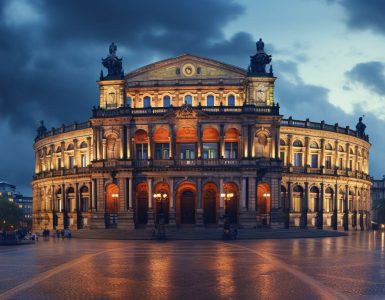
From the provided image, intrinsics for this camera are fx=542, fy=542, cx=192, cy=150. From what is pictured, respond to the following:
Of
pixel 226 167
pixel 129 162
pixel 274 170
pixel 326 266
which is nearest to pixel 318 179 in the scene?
pixel 274 170

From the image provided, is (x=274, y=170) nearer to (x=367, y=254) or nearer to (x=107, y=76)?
(x=107, y=76)

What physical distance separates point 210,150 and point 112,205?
18506mm

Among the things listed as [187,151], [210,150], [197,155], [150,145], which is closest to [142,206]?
[150,145]

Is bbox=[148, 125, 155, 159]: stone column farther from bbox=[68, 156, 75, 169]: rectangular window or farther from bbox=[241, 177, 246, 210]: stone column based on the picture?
bbox=[68, 156, 75, 169]: rectangular window

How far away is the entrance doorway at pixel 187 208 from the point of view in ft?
282

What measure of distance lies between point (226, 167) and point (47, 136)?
44.7m

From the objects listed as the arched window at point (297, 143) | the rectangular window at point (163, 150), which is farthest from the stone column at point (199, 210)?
the arched window at point (297, 143)

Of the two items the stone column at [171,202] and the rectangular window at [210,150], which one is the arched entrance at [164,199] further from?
the rectangular window at [210,150]

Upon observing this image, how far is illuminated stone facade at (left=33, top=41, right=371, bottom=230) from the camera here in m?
83.4

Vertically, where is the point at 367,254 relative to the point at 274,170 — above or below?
below

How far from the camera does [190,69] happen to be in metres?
94.8

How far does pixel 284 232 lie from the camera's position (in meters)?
76.4

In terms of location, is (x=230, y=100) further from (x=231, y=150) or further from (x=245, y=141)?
(x=245, y=141)

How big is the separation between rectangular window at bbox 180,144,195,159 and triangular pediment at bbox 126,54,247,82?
→ 45.4 feet
